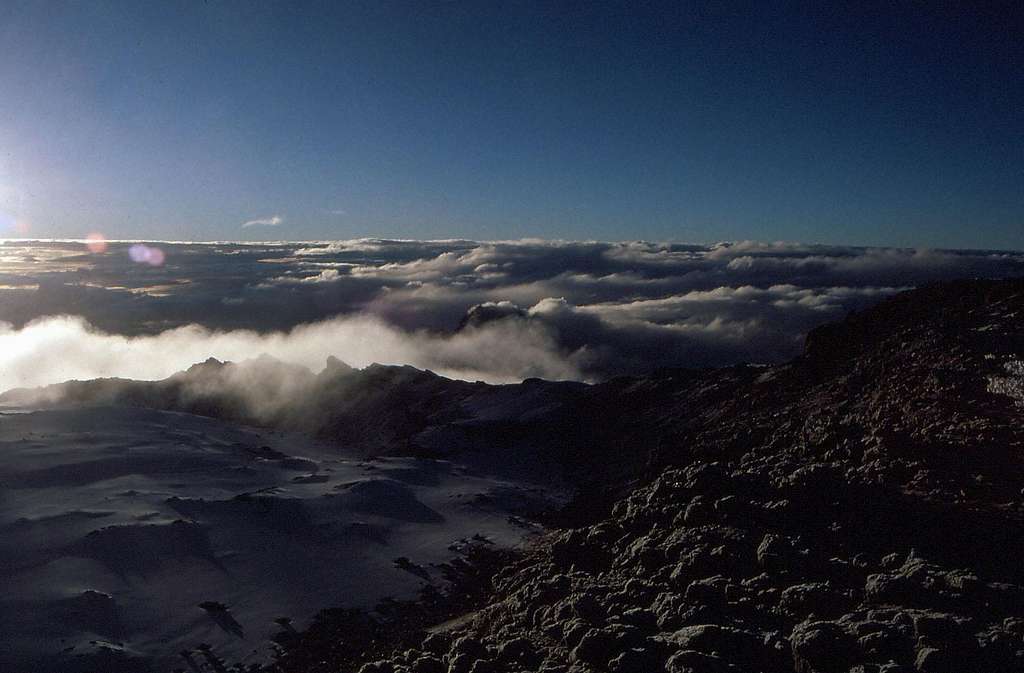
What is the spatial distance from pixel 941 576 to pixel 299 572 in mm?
19785

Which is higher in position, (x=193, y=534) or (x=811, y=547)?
(x=811, y=547)

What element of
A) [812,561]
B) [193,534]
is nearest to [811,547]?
[812,561]

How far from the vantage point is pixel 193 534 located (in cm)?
2552

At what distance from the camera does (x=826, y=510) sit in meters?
14.0

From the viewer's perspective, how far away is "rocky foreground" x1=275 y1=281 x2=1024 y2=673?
31.5 ft

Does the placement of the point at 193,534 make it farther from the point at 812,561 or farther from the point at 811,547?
the point at 812,561

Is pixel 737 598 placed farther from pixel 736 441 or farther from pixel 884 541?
pixel 736 441

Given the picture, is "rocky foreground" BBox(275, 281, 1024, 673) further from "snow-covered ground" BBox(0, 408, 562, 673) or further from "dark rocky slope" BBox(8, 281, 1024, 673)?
"snow-covered ground" BBox(0, 408, 562, 673)

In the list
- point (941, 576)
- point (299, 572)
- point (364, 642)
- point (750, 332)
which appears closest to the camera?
point (941, 576)

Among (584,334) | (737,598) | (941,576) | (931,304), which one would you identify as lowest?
(584,334)

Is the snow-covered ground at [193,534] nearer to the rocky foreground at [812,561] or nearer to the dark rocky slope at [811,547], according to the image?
the dark rocky slope at [811,547]

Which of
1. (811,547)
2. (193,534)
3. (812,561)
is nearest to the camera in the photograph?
(812,561)

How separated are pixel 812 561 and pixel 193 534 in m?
22.7

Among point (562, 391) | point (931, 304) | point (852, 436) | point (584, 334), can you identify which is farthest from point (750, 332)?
point (852, 436)
